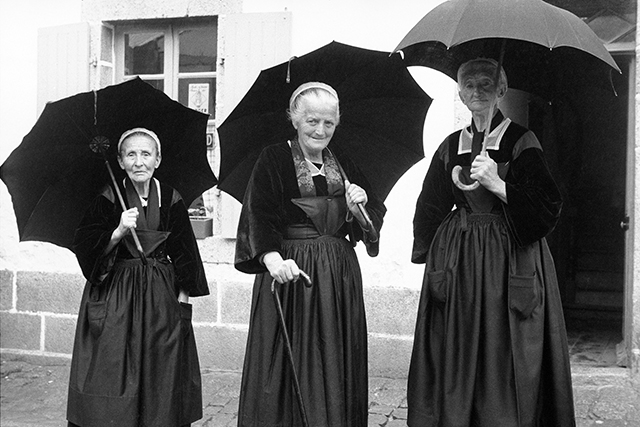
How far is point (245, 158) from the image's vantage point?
4.02 meters

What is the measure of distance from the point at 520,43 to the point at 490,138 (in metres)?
0.51

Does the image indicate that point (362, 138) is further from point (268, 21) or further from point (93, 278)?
point (268, 21)

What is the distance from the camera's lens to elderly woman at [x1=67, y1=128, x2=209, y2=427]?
3.93 meters

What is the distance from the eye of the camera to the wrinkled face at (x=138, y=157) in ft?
13.2

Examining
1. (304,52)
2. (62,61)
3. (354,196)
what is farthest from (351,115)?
(62,61)

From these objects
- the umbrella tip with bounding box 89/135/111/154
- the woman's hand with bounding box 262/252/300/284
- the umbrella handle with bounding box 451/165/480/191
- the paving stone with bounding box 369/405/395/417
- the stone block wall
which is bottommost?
the paving stone with bounding box 369/405/395/417

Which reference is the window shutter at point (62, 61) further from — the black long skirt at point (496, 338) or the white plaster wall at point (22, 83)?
the black long skirt at point (496, 338)

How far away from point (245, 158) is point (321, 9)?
2.61 metres

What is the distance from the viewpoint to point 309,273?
144 inches

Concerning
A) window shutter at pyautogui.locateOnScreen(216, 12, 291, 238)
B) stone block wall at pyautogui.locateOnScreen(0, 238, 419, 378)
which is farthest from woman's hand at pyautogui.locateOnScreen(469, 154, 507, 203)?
window shutter at pyautogui.locateOnScreen(216, 12, 291, 238)

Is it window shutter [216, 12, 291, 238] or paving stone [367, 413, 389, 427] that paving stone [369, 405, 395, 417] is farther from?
window shutter [216, 12, 291, 238]

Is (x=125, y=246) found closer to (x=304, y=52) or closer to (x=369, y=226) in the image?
(x=369, y=226)

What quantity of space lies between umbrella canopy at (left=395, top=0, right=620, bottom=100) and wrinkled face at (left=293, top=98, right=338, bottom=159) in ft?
1.38

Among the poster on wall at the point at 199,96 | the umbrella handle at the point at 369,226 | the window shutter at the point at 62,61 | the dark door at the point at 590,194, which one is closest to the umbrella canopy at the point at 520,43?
the umbrella handle at the point at 369,226
